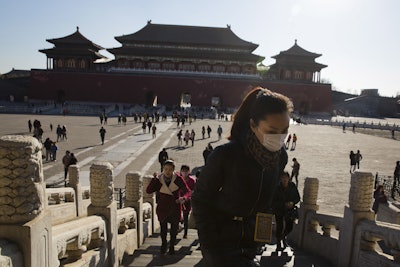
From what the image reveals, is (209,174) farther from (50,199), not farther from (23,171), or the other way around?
(50,199)

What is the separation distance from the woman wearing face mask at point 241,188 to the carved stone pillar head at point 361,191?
9.55 ft

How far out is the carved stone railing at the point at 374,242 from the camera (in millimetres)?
3789

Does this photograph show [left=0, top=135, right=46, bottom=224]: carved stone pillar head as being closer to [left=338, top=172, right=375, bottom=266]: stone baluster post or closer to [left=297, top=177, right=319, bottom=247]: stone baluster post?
[left=338, top=172, right=375, bottom=266]: stone baluster post

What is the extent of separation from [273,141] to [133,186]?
365 cm

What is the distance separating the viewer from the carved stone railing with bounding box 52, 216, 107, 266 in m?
2.60

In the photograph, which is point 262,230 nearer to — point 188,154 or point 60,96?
point 188,154

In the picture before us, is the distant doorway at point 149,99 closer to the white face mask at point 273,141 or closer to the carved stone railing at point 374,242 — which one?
the carved stone railing at point 374,242

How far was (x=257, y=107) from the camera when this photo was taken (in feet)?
6.05

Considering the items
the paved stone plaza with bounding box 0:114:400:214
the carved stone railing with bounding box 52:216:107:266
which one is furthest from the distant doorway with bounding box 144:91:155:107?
the carved stone railing with bounding box 52:216:107:266

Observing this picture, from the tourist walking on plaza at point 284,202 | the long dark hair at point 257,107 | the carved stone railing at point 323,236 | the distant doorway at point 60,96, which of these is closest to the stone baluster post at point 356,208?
the carved stone railing at point 323,236

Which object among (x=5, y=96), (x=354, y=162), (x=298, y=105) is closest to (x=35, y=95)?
(x=5, y=96)

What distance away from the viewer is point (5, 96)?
44812 millimetres

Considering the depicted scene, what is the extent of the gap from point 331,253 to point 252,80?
41.1 metres

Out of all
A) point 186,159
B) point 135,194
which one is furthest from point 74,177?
point 186,159
